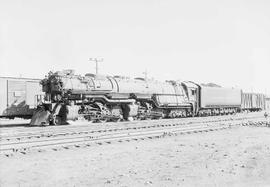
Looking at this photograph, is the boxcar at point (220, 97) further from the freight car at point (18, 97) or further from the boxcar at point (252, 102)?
the freight car at point (18, 97)

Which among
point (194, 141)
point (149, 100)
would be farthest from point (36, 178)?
point (149, 100)

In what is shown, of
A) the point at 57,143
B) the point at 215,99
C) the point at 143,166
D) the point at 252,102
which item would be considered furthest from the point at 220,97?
the point at 143,166

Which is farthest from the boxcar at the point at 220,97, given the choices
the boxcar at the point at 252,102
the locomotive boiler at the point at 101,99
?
the locomotive boiler at the point at 101,99

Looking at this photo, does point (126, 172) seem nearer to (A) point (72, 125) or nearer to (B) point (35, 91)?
(A) point (72, 125)

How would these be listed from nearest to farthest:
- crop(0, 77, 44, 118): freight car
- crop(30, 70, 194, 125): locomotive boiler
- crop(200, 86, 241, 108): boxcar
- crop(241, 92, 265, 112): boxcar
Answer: crop(30, 70, 194, 125): locomotive boiler < crop(0, 77, 44, 118): freight car < crop(200, 86, 241, 108): boxcar < crop(241, 92, 265, 112): boxcar

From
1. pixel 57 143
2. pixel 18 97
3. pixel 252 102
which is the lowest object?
pixel 57 143

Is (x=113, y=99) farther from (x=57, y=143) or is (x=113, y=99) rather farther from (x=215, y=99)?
(x=215, y=99)

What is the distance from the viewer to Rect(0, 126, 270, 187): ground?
748cm

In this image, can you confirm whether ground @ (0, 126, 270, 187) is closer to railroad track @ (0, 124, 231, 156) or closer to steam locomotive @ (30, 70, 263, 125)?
railroad track @ (0, 124, 231, 156)

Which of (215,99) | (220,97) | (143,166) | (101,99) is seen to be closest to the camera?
(143,166)

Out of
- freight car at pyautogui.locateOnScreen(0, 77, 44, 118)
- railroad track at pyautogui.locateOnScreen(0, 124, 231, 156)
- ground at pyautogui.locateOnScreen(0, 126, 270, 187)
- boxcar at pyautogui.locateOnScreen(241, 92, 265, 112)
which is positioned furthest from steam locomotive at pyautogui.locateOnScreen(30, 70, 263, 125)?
boxcar at pyautogui.locateOnScreen(241, 92, 265, 112)

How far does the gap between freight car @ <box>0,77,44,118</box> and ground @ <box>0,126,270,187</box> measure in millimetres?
11220

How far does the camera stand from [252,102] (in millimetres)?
45531

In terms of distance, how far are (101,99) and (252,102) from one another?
28.6 meters
